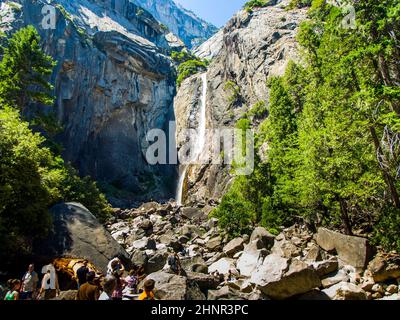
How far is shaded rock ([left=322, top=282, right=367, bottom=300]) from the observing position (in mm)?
9656

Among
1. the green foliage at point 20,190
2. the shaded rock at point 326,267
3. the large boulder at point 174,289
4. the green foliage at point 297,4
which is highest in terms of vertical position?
the green foliage at point 297,4

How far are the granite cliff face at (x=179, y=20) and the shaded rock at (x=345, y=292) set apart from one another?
5802 inches

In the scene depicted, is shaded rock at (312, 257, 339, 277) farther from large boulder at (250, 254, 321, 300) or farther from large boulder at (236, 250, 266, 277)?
large boulder at (236, 250, 266, 277)

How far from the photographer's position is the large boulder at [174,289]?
344 inches

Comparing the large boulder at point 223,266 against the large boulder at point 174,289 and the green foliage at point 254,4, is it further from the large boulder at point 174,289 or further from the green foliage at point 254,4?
the green foliage at point 254,4

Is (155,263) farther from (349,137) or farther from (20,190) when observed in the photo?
(349,137)

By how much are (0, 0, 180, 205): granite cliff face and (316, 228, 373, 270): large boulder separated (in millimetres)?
42844

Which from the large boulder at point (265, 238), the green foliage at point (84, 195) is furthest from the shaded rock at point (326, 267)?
the green foliage at point (84, 195)

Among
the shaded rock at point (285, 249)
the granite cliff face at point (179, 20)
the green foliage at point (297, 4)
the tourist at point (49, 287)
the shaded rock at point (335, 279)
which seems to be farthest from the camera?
the granite cliff face at point (179, 20)

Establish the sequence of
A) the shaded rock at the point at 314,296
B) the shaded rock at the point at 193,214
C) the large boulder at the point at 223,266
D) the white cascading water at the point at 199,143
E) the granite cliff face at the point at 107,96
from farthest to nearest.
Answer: the white cascading water at the point at 199,143 → the granite cliff face at the point at 107,96 → the shaded rock at the point at 193,214 → the large boulder at the point at 223,266 → the shaded rock at the point at 314,296

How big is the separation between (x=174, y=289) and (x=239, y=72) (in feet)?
148

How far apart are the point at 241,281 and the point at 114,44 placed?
184 feet

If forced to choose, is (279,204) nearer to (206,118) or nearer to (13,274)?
(13,274)
